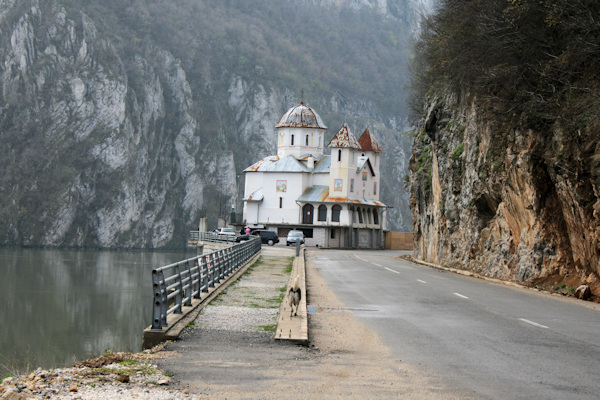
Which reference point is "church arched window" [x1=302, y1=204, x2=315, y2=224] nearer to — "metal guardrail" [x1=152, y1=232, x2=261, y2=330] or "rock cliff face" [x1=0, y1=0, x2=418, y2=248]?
"rock cliff face" [x1=0, y1=0, x2=418, y2=248]

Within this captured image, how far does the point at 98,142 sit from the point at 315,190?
58.6 meters

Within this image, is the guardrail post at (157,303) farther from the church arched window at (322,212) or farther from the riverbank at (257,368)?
the church arched window at (322,212)

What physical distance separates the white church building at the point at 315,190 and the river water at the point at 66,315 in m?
28.8

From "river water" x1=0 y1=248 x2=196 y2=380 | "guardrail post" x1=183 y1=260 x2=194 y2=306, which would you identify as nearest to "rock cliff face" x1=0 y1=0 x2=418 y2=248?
"river water" x1=0 y1=248 x2=196 y2=380

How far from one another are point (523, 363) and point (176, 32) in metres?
184

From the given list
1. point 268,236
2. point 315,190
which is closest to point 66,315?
point 268,236

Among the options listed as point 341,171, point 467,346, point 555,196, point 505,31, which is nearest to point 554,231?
point 555,196

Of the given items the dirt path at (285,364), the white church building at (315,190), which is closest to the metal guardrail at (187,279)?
the dirt path at (285,364)

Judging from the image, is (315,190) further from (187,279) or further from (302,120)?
(187,279)

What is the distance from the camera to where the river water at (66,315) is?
26281 millimetres

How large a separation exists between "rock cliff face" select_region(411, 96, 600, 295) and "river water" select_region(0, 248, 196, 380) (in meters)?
13.4

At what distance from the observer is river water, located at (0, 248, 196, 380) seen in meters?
26.3

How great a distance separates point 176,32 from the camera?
18725 cm

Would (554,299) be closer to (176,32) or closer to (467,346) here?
(467,346)
